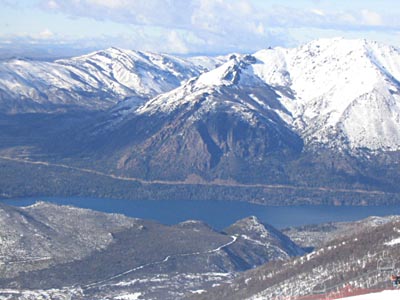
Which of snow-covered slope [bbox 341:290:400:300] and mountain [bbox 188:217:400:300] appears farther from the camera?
mountain [bbox 188:217:400:300]

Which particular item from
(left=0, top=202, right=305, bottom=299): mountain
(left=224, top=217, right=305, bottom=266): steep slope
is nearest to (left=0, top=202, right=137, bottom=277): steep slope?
(left=0, top=202, right=305, bottom=299): mountain

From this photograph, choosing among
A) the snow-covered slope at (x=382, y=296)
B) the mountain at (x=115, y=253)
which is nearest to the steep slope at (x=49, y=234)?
the mountain at (x=115, y=253)

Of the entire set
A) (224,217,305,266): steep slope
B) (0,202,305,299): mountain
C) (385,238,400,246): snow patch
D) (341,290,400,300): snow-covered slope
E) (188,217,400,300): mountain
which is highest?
(341,290,400,300): snow-covered slope

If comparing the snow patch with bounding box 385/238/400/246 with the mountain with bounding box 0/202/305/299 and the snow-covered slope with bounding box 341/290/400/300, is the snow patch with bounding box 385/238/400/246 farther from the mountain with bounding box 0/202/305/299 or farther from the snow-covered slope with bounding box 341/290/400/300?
the snow-covered slope with bounding box 341/290/400/300

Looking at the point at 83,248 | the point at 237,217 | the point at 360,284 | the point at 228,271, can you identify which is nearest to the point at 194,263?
the point at 228,271

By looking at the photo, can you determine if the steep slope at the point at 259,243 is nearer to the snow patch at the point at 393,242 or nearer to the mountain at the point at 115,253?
the mountain at the point at 115,253

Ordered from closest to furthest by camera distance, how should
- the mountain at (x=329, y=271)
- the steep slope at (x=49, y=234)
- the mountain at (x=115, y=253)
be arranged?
the mountain at (x=329, y=271) → the mountain at (x=115, y=253) → the steep slope at (x=49, y=234)

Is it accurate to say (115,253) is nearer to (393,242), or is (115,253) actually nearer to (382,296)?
(393,242)

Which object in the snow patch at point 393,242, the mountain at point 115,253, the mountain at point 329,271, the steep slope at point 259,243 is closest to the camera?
the mountain at point 329,271

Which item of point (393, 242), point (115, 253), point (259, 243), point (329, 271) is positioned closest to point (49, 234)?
point (115, 253)
